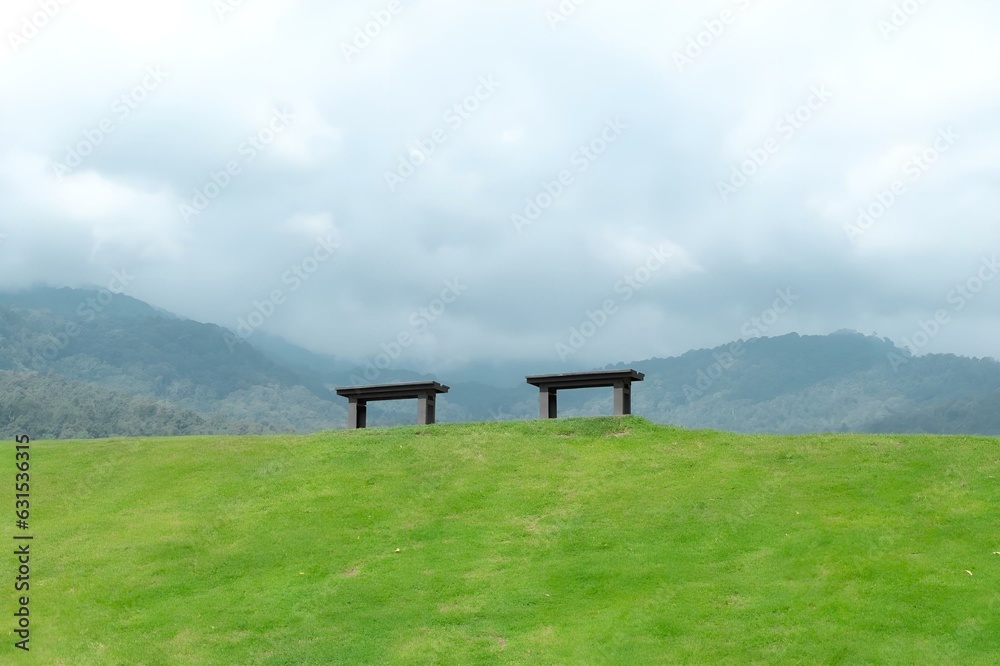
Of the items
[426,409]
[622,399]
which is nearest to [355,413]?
[426,409]

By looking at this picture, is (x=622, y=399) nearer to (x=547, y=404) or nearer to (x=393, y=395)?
(x=547, y=404)

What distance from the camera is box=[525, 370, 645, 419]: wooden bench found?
3153 cm

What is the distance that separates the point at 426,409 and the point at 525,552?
519 inches

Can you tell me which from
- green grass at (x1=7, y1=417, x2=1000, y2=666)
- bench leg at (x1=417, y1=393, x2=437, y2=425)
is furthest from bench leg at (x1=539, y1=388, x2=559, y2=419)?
bench leg at (x1=417, y1=393, x2=437, y2=425)

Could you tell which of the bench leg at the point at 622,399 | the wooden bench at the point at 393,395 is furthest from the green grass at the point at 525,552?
the wooden bench at the point at 393,395

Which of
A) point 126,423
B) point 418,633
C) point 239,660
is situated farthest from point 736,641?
point 126,423

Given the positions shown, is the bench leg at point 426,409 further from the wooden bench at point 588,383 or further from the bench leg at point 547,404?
the bench leg at point 547,404

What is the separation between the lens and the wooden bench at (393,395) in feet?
109

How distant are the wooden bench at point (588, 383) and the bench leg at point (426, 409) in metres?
3.79

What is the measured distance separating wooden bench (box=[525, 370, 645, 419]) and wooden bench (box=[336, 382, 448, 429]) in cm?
Result: 379

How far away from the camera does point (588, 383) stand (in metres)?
32.3

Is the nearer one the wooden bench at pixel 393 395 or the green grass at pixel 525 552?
the green grass at pixel 525 552

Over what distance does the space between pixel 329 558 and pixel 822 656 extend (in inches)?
445

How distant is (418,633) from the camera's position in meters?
17.5
